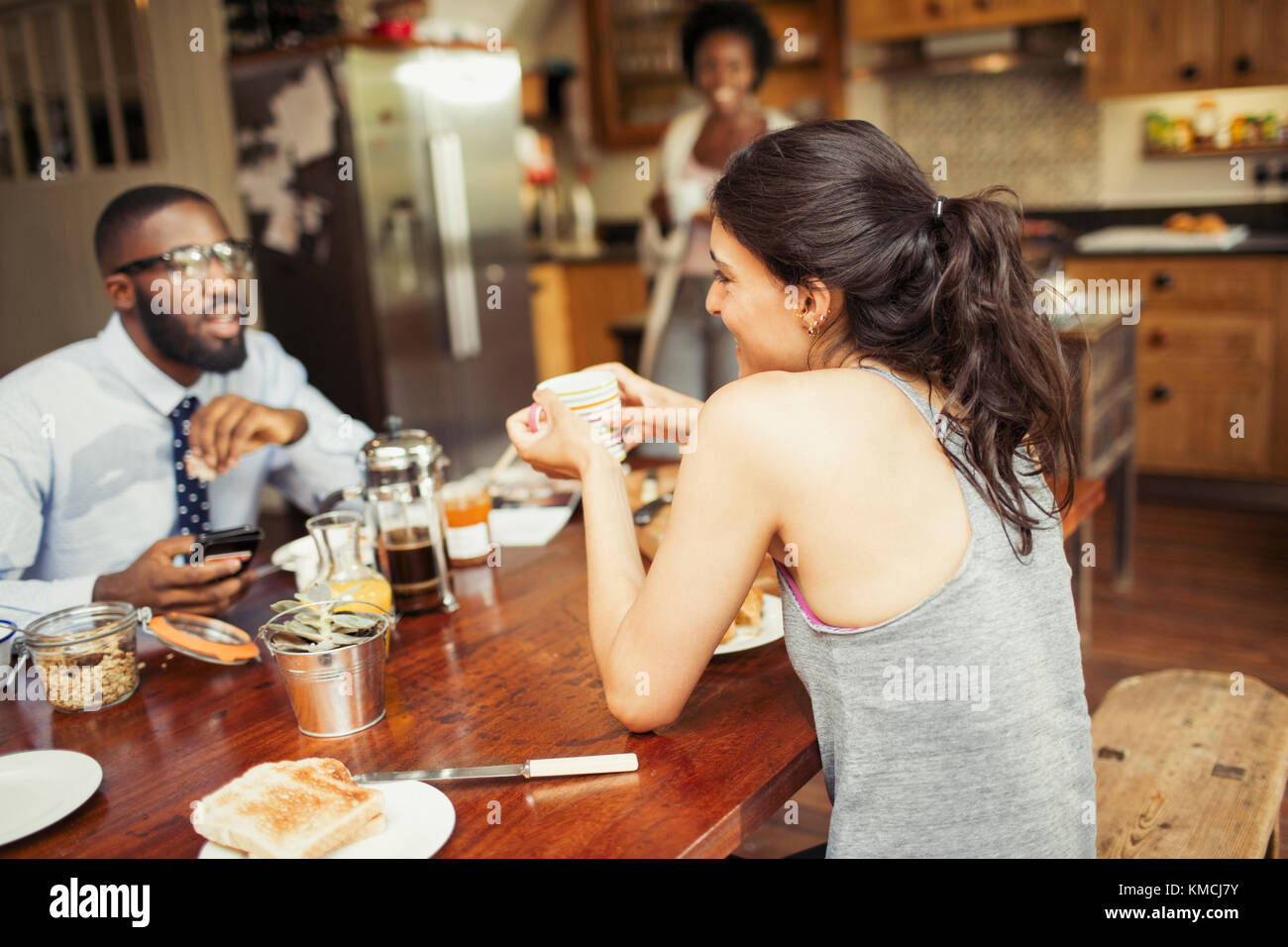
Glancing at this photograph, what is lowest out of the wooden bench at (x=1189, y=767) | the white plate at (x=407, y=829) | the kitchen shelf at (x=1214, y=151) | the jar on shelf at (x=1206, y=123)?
the wooden bench at (x=1189, y=767)

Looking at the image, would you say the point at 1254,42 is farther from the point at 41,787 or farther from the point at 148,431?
the point at 41,787

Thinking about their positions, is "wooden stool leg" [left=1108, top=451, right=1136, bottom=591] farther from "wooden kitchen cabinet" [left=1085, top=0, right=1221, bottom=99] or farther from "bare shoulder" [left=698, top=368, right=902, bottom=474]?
"bare shoulder" [left=698, top=368, right=902, bottom=474]

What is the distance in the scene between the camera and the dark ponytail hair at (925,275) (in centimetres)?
116

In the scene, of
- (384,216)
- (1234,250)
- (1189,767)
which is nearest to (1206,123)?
(1234,250)

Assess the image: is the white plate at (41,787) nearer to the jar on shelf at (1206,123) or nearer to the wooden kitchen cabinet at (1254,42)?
the wooden kitchen cabinet at (1254,42)

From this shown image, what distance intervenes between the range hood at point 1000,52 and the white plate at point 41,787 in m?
4.58

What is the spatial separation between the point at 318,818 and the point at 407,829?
0.08 metres

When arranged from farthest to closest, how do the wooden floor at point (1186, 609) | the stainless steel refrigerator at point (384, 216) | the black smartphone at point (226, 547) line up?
the stainless steel refrigerator at point (384, 216) → the wooden floor at point (1186, 609) → the black smartphone at point (226, 547)

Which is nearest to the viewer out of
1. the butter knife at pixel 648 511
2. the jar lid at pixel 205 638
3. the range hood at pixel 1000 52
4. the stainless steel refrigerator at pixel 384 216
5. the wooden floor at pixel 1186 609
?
the jar lid at pixel 205 638

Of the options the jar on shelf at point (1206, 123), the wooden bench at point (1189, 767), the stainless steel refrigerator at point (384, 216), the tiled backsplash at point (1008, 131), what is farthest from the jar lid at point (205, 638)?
the jar on shelf at point (1206, 123)

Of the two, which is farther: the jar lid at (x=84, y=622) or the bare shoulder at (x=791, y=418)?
the jar lid at (x=84, y=622)

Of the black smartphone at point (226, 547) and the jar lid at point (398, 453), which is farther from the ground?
the jar lid at point (398, 453)

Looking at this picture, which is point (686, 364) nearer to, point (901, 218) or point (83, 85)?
point (83, 85)
